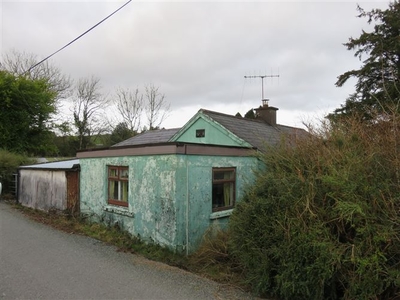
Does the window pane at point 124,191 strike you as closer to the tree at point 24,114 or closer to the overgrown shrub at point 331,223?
the overgrown shrub at point 331,223

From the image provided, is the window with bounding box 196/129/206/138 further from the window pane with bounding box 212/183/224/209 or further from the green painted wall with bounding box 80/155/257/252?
the window pane with bounding box 212/183/224/209

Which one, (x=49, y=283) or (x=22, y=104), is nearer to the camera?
(x=49, y=283)

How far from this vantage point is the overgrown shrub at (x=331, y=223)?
4566 millimetres

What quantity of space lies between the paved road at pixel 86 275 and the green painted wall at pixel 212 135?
5908 millimetres

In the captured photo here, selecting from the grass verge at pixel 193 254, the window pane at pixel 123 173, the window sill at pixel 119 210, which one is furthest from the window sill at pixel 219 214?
the window pane at pixel 123 173

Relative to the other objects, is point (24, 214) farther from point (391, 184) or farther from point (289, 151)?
point (391, 184)

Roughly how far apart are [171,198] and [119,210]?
8.21 ft

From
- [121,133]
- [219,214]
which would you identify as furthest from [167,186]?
[121,133]

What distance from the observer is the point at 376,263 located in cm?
442

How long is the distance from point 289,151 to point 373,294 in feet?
10.7

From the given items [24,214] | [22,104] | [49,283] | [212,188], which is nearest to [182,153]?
[212,188]

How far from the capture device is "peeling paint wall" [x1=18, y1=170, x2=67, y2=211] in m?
11.9

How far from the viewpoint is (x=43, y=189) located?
13.3 metres

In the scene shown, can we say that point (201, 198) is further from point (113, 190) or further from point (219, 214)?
point (113, 190)
